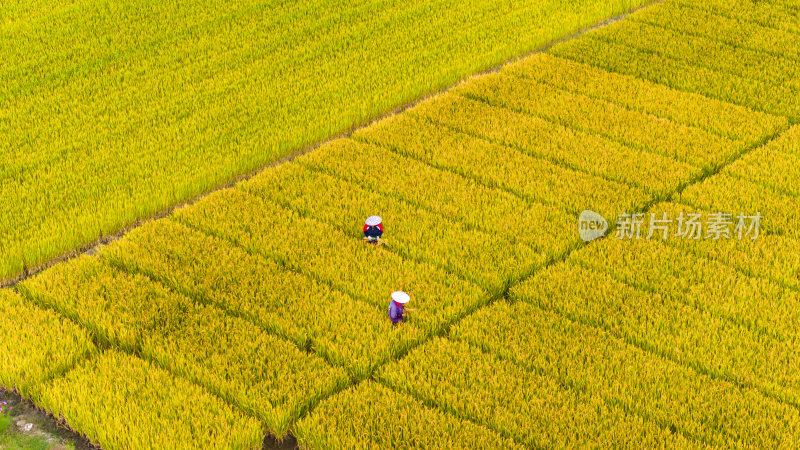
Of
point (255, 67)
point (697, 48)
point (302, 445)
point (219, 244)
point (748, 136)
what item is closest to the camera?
point (302, 445)

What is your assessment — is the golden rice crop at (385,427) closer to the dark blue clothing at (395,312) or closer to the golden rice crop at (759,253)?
the dark blue clothing at (395,312)

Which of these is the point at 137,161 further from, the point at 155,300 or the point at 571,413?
the point at 571,413

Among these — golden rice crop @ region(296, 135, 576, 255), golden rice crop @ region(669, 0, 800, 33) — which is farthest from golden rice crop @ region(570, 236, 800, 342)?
golden rice crop @ region(669, 0, 800, 33)

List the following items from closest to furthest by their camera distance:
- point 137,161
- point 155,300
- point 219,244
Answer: point 155,300 → point 219,244 → point 137,161

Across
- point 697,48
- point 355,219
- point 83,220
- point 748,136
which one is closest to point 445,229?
point 355,219

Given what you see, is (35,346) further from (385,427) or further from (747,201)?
(747,201)

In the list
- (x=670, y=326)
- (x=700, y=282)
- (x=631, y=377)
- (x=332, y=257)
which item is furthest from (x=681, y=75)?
(x=631, y=377)
